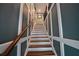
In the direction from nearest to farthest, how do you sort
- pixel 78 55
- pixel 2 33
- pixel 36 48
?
pixel 78 55
pixel 2 33
pixel 36 48

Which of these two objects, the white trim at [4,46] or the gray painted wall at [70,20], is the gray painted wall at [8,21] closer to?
the white trim at [4,46]

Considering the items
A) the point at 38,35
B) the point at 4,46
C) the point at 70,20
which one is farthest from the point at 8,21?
the point at 70,20

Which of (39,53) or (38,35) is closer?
(39,53)

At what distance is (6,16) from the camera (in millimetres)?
1476

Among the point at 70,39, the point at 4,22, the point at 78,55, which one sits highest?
the point at 4,22

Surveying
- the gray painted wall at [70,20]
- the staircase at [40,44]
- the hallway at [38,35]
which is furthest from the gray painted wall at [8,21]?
the gray painted wall at [70,20]

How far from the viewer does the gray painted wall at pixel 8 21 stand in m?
1.44

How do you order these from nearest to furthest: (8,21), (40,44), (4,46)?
(4,46)
(8,21)
(40,44)

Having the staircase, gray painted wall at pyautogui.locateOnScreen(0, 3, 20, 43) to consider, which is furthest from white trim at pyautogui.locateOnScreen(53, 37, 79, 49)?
gray painted wall at pyautogui.locateOnScreen(0, 3, 20, 43)

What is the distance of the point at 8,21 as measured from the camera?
1478 mm

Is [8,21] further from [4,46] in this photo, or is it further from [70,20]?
[70,20]

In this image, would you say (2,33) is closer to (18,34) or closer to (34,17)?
(18,34)

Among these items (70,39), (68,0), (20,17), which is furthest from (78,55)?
(20,17)

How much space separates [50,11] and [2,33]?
971 mm
